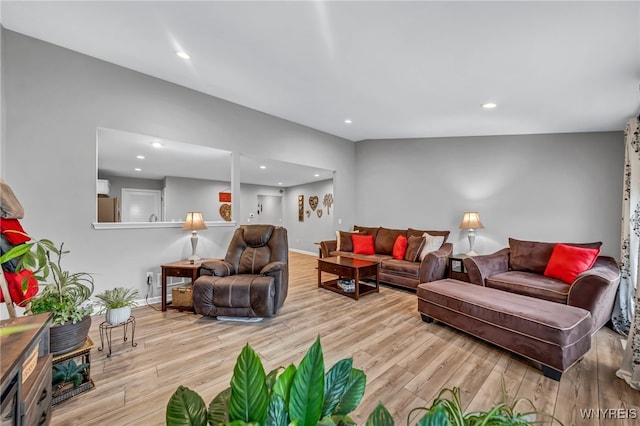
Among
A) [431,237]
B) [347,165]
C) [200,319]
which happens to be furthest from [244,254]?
[347,165]

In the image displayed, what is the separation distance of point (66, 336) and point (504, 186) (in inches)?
215

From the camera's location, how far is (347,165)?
577 cm

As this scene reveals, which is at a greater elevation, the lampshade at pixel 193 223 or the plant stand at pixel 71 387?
the lampshade at pixel 193 223

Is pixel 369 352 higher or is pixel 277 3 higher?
pixel 277 3

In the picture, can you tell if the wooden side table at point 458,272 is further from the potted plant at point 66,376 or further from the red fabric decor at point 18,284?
the red fabric decor at point 18,284

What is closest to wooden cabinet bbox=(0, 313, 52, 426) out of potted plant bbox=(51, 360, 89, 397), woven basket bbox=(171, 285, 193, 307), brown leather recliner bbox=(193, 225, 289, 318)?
potted plant bbox=(51, 360, 89, 397)

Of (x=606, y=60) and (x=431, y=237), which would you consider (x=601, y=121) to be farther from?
(x=431, y=237)

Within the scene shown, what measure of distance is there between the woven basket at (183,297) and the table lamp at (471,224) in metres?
4.07

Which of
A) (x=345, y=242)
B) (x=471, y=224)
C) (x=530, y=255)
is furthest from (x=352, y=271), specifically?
(x=530, y=255)

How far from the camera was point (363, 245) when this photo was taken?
15.8 ft

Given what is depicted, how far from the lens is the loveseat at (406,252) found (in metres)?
3.66

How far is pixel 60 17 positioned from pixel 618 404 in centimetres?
501

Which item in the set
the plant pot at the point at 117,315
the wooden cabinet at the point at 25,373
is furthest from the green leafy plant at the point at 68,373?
the wooden cabinet at the point at 25,373

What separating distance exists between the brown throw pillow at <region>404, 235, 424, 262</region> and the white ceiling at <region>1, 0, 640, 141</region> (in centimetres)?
196
